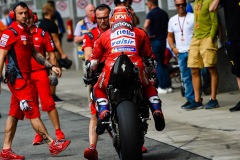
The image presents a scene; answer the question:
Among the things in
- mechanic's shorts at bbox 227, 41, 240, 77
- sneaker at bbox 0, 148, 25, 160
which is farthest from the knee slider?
mechanic's shorts at bbox 227, 41, 240, 77

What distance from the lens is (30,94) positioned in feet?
34.1

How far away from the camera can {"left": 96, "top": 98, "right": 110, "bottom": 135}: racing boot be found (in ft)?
29.1

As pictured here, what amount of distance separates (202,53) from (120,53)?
4906mm

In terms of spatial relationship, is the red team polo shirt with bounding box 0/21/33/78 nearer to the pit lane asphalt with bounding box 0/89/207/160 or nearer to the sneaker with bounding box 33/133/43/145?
the pit lane asphalt with bounding box 0/89/207/160

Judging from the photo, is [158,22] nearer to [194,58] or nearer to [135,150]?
[194,58]

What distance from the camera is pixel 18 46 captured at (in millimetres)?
10289

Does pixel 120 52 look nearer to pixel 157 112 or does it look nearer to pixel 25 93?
pixel 157 112

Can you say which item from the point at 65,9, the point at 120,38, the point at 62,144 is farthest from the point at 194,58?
the point at 65,9

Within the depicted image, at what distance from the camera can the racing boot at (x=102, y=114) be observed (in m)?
8.88

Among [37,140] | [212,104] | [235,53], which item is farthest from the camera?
[212,104]

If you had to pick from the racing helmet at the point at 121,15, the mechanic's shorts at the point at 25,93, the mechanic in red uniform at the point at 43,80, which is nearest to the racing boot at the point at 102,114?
the racing helmet at the point at 121,15

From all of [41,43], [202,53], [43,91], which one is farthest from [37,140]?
[202,53]

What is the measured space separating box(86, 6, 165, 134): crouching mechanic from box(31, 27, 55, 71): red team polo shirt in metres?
2.17

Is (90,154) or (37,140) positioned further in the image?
(37,140)
